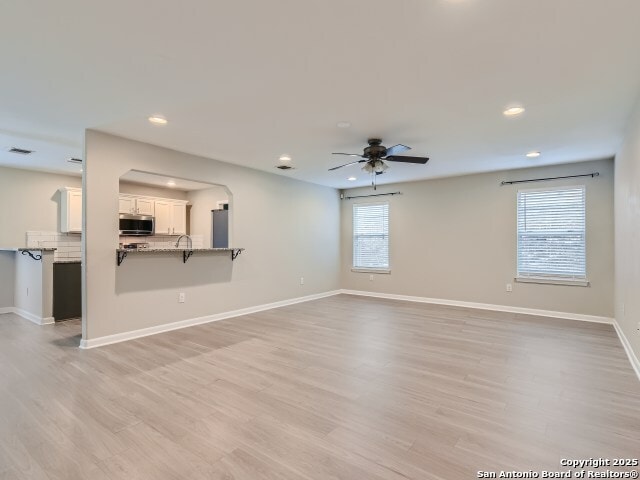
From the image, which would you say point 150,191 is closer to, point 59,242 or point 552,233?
point 59,242

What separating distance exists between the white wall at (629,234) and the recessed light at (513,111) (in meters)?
0.92

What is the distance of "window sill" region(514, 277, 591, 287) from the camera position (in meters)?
5.34

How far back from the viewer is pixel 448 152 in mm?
4809

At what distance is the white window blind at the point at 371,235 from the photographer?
7484 millimetres

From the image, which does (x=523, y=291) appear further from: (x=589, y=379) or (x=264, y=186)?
(x=264, y=186)

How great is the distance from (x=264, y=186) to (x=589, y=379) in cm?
506

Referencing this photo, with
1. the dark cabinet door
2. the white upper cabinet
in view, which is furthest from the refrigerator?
the dark cabinet door

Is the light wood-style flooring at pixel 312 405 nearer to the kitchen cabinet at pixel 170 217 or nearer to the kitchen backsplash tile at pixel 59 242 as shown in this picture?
the kitchen backsplash tile at pixel 59 242

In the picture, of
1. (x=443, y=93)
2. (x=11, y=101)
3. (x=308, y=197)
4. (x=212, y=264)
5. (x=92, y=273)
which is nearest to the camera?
(x=443, y=93)

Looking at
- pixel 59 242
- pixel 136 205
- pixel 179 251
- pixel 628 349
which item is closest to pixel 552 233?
pixel 628 349

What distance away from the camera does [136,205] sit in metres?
6.88

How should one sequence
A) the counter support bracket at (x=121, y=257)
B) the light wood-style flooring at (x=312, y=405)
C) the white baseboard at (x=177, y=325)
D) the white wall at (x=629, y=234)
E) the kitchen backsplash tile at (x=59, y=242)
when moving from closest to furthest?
the light wood-style flooring at (x=312, y=405) → the white wall at (x=629, y=234) → the white baseboard at (x=177, y=325) → the counter support bracket at (x=121, y=257) → the kitchen backsplash tile at (x=59, y=242)

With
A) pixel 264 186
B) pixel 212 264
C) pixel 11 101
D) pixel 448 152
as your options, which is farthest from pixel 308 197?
pixel 11 101

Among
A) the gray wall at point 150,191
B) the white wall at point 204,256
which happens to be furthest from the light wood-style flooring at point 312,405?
the gray wall at point 150,191
